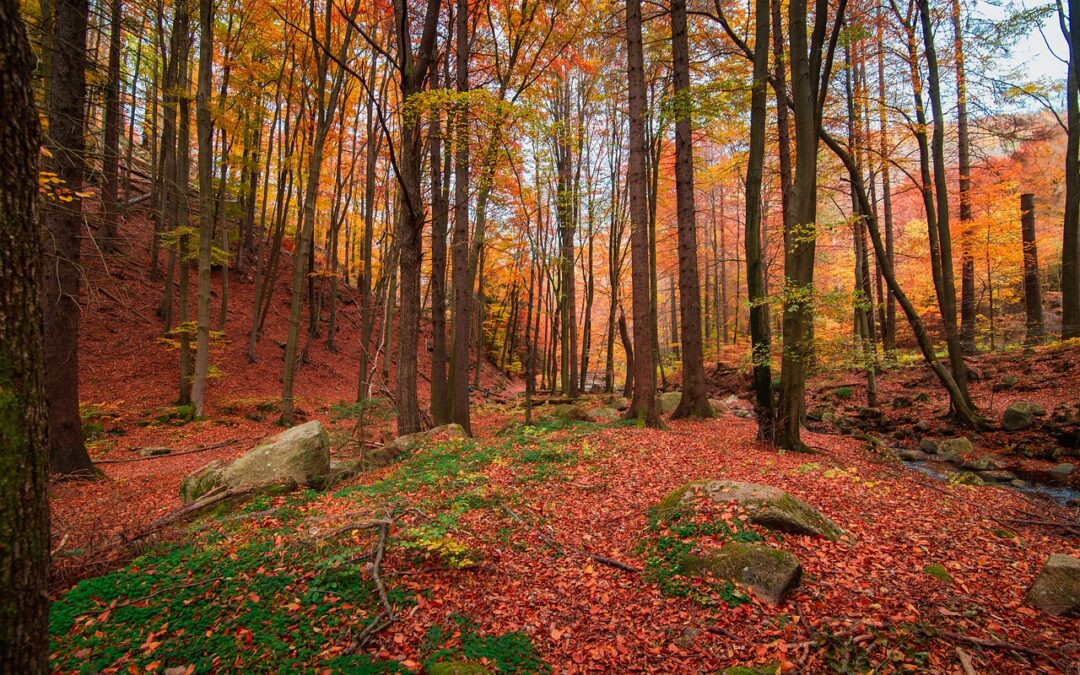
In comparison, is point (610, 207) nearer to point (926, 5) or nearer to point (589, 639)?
point (926, 5)

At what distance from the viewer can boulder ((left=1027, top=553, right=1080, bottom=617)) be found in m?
3.43

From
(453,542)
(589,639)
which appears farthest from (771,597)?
(453,542)

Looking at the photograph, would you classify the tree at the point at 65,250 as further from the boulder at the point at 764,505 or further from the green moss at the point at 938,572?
the green moss at the point at 938,572

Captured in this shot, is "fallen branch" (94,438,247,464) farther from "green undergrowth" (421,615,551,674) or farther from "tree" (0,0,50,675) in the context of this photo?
"green undergrowth" (421,615,551,674)

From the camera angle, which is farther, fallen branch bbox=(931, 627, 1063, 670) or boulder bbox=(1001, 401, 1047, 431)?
boulder bbox=(1001, 401, 1047, 431)

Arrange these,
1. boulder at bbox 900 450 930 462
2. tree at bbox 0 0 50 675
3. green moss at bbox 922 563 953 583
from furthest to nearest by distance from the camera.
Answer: boulder at bbox 900 450 930 462 → green moss at bbox 922 563 953 583 → tree at bbox 0 0 50 675

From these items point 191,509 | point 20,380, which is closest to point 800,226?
point 20,380

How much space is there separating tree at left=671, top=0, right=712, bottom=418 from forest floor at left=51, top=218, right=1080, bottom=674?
3.68 m

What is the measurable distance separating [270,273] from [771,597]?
18600 mm

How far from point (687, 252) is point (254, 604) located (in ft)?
33.9

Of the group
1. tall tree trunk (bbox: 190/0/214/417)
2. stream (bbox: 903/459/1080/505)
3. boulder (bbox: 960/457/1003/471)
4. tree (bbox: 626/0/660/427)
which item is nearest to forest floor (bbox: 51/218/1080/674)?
stream (bbox: 903/459/1080/505)

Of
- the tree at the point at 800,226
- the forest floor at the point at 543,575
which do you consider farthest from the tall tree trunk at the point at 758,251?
the forest floor at the point at 543,575

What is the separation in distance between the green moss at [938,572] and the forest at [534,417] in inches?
1.8

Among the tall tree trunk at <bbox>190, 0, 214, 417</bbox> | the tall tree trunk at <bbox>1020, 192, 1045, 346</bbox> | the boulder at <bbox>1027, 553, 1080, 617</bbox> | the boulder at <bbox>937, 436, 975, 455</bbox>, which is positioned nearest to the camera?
the boulder at <bbox>1027, 553, 1080, 617</bbox>
